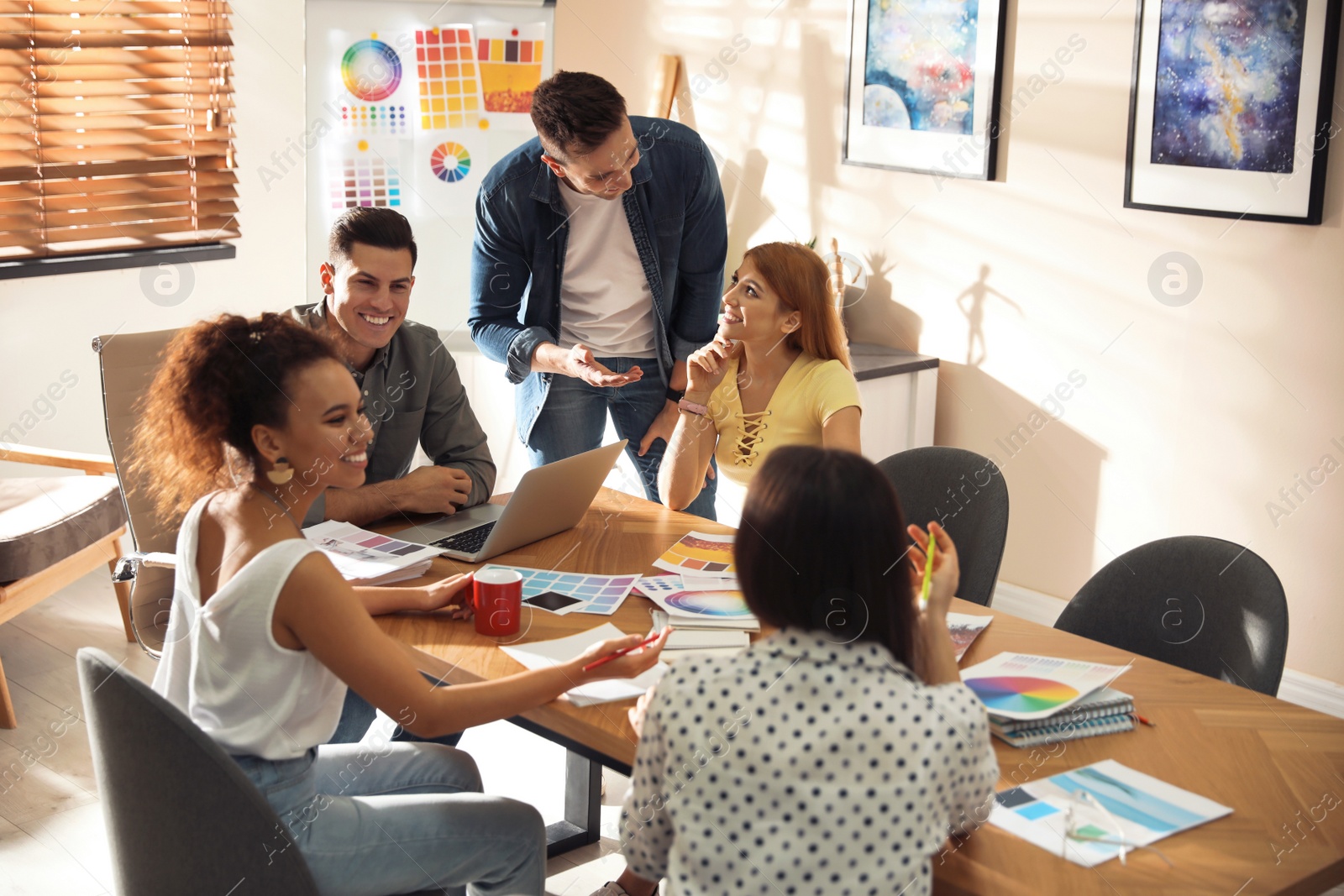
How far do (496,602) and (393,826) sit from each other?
0.37 meters

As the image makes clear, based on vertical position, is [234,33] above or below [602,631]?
above

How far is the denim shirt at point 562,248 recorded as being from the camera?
278cm

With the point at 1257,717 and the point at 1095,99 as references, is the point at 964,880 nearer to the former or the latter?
the point at 1257,717

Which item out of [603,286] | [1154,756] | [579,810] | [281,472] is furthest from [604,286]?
[1154,756]

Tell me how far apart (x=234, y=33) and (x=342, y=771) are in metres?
3.21

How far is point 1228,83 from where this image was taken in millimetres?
2941

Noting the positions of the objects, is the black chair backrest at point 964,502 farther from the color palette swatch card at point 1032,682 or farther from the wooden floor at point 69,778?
the wooden floor at point 69,778

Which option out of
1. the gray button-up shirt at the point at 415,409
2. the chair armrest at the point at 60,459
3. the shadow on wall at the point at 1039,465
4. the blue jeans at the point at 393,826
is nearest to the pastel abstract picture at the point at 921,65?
the shadow on wall at the point at 1039,465

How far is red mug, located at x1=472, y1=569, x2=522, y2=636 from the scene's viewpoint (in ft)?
5.82

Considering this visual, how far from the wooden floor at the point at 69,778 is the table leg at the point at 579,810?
24 millimetres

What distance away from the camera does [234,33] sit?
4.11 m

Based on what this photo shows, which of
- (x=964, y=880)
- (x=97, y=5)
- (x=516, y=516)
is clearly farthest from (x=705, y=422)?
(x=97, y=5)

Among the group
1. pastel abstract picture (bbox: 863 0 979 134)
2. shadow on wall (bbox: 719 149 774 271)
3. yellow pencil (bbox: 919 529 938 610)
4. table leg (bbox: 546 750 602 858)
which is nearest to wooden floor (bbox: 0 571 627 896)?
table leg (bbox: 546 750 602 858)

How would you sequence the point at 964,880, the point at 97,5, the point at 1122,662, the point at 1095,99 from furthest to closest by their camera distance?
the point at 97,5 → the point at 1095,99 → the point at 1122,662 → the point at 964,880
